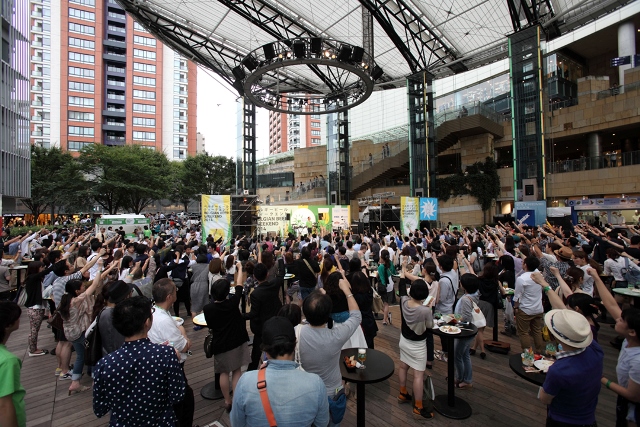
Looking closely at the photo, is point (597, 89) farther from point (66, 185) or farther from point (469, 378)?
point (66, 185)

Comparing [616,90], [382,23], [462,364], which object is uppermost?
[382,23]

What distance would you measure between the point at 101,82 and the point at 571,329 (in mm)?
58673

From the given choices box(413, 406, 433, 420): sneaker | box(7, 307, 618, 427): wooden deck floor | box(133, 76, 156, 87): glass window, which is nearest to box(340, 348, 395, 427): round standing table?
box(7, 307, 618, 427): wooden deck floor

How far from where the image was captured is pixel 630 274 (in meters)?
5.51

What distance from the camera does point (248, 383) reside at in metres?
1.63

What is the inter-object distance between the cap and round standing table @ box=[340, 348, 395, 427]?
1119 mm

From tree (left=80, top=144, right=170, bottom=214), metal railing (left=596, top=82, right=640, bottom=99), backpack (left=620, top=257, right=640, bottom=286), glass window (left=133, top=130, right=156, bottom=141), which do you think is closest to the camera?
backpack (left=620, top=257, right=640, bottom=286)

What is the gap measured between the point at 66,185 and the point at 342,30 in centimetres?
2304

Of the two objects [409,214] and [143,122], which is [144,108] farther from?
[409,214]

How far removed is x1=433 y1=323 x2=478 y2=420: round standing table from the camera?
11.1 ft

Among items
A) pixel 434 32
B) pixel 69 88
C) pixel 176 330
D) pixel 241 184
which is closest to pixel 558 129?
pixel 434 32

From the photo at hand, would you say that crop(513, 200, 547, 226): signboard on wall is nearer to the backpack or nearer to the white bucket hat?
the backpack

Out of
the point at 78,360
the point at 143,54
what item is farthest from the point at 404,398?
the point at 143,54

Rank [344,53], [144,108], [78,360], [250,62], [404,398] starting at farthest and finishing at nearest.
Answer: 1. [144,108]
2. [250,62]
3. [344,53]
4. [78,360]
5. [404,398]
